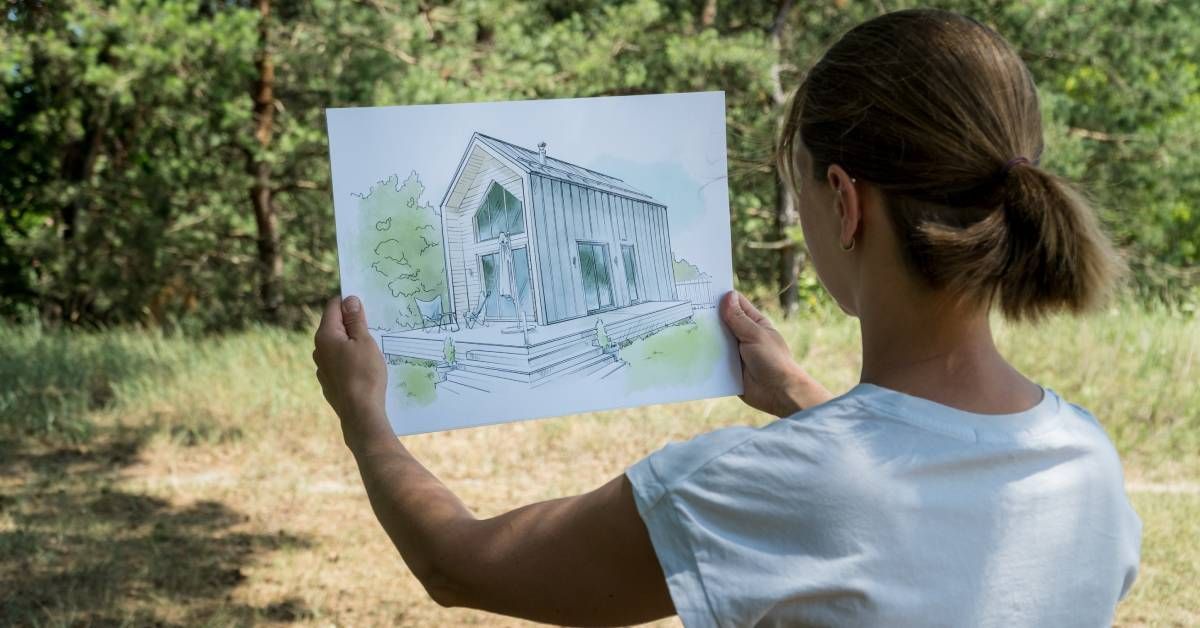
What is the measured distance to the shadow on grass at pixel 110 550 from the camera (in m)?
3.91

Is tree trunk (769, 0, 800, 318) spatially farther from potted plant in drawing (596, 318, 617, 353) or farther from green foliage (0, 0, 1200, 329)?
potted plant in drawing (596, 318, 617, 353)

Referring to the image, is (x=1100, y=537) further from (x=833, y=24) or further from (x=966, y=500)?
(x=833, y=24)

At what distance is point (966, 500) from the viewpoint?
1.07 metres

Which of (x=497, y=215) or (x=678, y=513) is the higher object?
(x=497, y=215)

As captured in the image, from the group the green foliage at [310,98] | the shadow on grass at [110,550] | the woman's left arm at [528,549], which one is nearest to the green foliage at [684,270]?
the woman's left arm at [528,549]

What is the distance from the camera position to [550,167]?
69.4 inches

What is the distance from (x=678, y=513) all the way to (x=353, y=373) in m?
0.61

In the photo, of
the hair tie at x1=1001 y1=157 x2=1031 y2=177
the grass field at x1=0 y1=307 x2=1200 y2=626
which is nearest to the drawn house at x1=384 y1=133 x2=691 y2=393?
the hair tie at x1=1001 y1=157 x2=1031 y2=177

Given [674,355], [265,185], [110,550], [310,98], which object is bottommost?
[110,550]

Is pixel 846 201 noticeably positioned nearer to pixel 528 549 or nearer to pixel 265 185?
pixel 528 549

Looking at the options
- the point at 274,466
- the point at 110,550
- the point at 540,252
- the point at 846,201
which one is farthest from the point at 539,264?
the point at 274,466

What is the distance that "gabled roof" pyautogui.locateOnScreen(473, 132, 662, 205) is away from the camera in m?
1.75

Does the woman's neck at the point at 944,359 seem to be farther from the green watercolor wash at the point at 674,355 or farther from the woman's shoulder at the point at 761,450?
the green watercolor wash at the point at 674,355

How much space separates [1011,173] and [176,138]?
1186 centimetres
